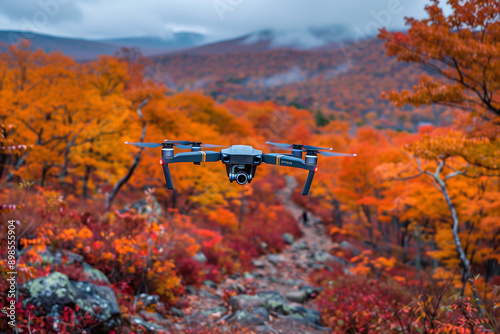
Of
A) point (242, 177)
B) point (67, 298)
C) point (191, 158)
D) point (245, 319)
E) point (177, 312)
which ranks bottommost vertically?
point (177, 312)

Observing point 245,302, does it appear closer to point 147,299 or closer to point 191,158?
point 147,299

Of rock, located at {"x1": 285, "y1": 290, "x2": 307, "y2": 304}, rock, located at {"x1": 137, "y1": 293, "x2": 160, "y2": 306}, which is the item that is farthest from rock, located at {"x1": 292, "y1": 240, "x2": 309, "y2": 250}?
rock, located at {"x1": 137, "y1": 293, "x2": 160, "y2": 306}

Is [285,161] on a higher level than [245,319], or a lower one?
higher

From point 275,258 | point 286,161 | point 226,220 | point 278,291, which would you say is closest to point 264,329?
point 278,291

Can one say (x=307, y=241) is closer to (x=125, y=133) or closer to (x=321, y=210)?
(x=321, y=210)

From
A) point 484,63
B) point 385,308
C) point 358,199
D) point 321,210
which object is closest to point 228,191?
point 358,199

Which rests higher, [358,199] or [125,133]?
[125,133]

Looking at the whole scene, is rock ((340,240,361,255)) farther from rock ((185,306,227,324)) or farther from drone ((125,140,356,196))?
drone ((125,140,356,196))
